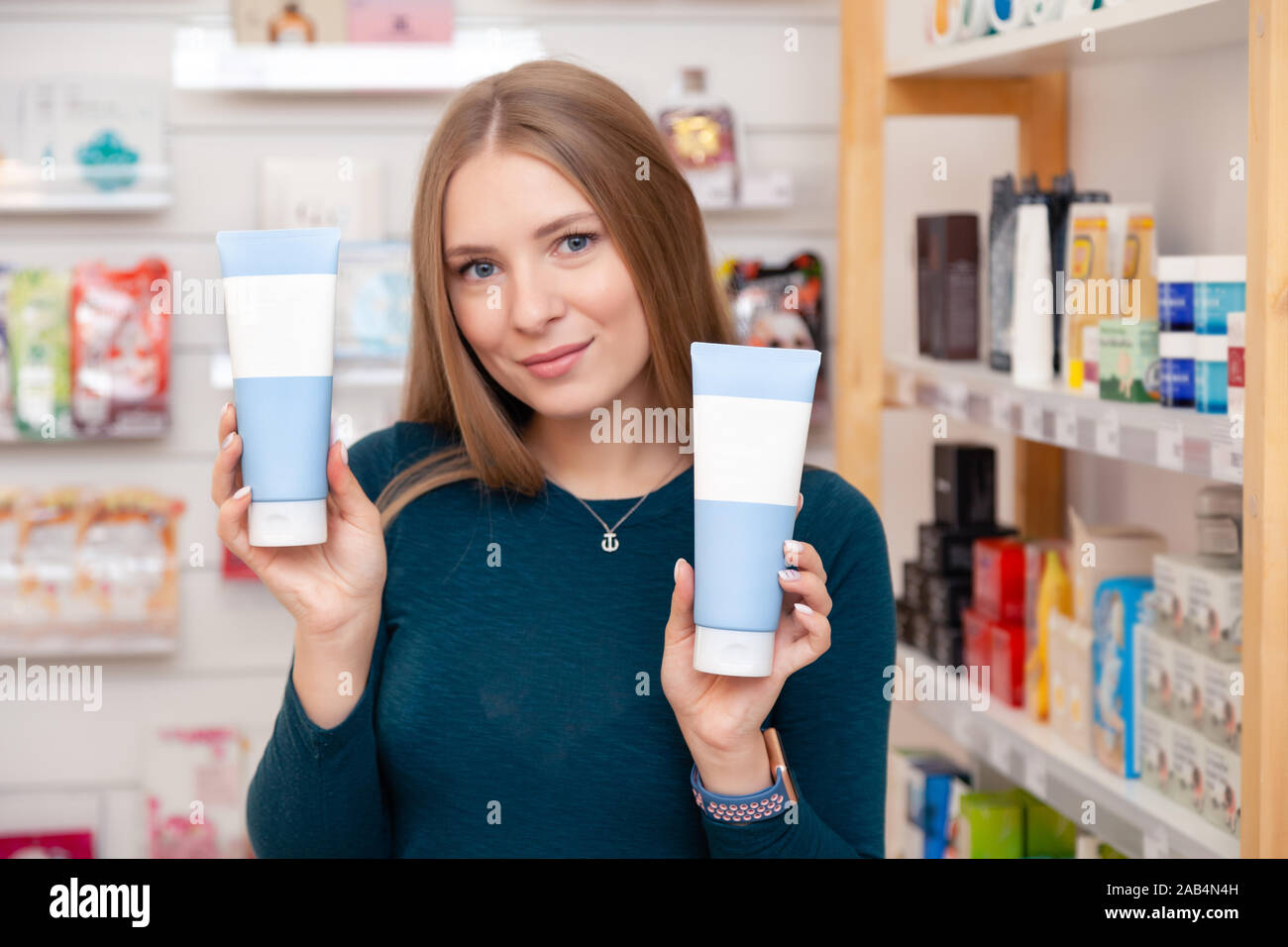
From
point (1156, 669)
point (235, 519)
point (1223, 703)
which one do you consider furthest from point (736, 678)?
point (1156, 669)

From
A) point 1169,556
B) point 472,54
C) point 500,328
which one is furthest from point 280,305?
point 472,54

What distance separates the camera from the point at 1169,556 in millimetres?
1511

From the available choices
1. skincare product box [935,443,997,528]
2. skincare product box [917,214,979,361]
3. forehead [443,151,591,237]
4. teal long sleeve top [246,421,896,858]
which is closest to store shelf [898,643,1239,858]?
skincare product box [935,443,997,528]

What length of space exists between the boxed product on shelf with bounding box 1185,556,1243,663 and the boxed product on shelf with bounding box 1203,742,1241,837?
10 cm

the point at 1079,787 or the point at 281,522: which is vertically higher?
the point at 281,522

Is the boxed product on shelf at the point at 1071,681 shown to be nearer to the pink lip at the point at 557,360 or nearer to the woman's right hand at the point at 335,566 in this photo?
the pink lip at the point at 557,360

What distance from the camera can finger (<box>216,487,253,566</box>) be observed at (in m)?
0.89

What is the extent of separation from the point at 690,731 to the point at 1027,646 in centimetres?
110

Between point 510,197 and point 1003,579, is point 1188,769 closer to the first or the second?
point 1003,579

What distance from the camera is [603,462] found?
124 centimetres

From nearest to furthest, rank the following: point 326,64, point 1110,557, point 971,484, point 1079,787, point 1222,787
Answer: point 1222,787 < point 1079,787 < point 1110,557 < point 971,484 < point 326,64

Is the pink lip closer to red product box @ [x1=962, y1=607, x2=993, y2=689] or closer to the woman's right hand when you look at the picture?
the woman's right hand

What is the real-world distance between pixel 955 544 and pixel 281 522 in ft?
4.59
